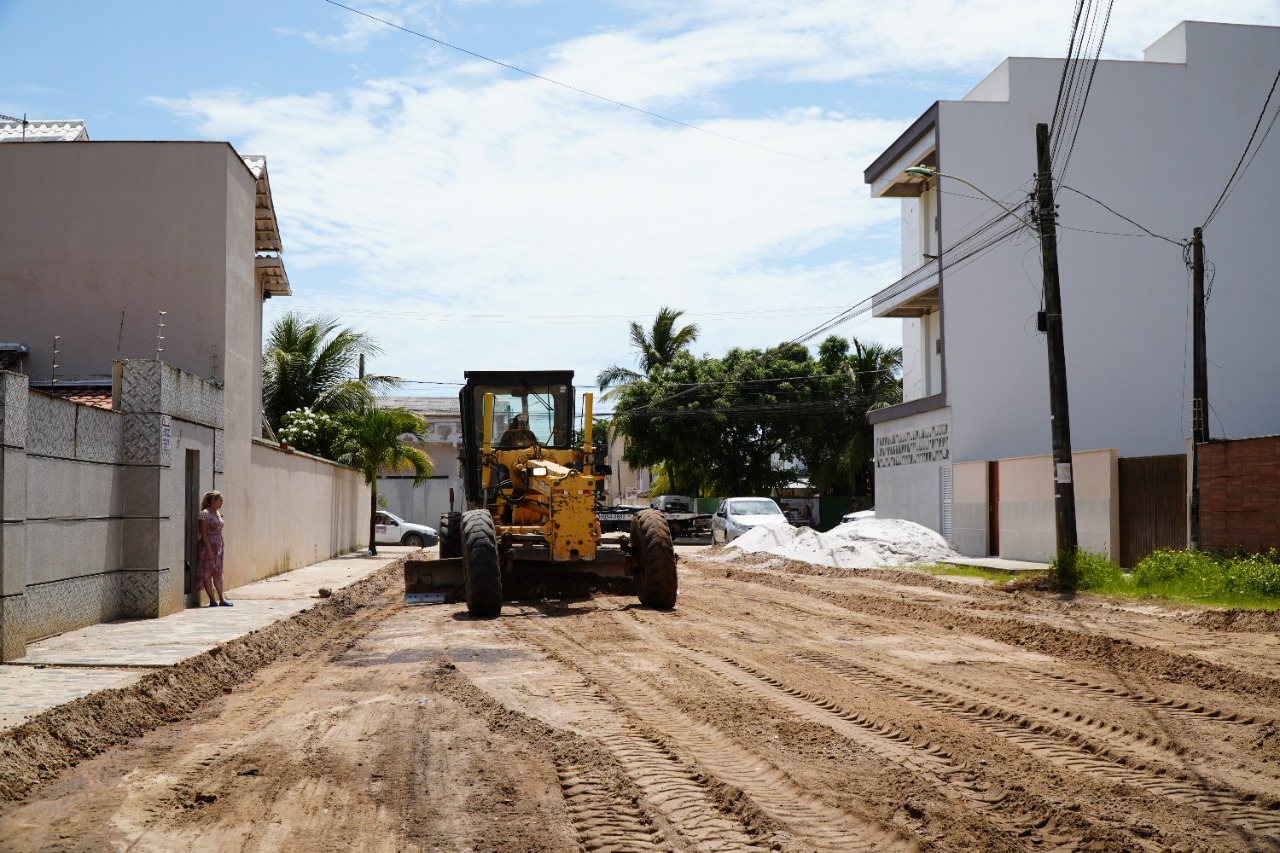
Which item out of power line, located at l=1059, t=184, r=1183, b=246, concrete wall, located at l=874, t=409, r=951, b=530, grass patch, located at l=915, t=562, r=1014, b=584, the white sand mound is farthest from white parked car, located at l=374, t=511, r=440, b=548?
power line, located at l=1059, t=184, r=1183, b=246

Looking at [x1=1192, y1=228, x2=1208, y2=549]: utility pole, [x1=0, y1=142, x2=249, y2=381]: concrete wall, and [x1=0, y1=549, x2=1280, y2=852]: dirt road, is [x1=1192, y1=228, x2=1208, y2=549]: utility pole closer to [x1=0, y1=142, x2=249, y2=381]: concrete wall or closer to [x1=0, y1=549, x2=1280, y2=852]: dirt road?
[x1=0, y1=549, x2=1280, y2=852]: dirt road

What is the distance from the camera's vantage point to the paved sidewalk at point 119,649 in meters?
8.10

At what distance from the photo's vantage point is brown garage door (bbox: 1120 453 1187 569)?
64.2 ft

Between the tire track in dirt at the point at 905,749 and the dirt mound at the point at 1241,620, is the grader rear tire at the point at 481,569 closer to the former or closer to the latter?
the tire track in dirt at the point at 905,749

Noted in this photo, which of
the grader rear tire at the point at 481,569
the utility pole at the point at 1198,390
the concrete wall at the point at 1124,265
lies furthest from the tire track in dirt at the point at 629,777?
the concrete wall at the point at 1124,265

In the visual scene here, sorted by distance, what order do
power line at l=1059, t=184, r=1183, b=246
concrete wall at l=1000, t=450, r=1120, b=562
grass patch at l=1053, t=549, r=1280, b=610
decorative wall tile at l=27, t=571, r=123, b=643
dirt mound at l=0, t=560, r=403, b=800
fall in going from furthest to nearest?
power line at l=1059, t=184, r=1183, b=246 → concrete wall at l=1000, t=450, r=1120, b=562 → grass patch at l=1053, t=549, r=1280, b=610 → decorative wall tile at l=27, t=571, r=123, b=643 → dirt mound at l=0, t=560, r=403, b=800

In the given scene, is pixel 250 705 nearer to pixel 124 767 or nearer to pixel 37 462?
pixel 124 767

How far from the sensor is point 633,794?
18.9ft

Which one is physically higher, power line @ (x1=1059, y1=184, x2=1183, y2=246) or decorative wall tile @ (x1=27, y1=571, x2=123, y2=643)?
power line @ (x1=1059, y1=184, x2=1183, y2=246)

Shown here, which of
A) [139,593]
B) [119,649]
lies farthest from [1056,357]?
[119,649]

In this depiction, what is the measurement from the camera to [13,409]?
9.95m

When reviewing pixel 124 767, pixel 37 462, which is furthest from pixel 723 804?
pixel 37 462

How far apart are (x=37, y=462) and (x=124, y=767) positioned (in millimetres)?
5474

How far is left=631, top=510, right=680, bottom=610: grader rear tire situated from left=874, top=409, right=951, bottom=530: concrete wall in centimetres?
1682
